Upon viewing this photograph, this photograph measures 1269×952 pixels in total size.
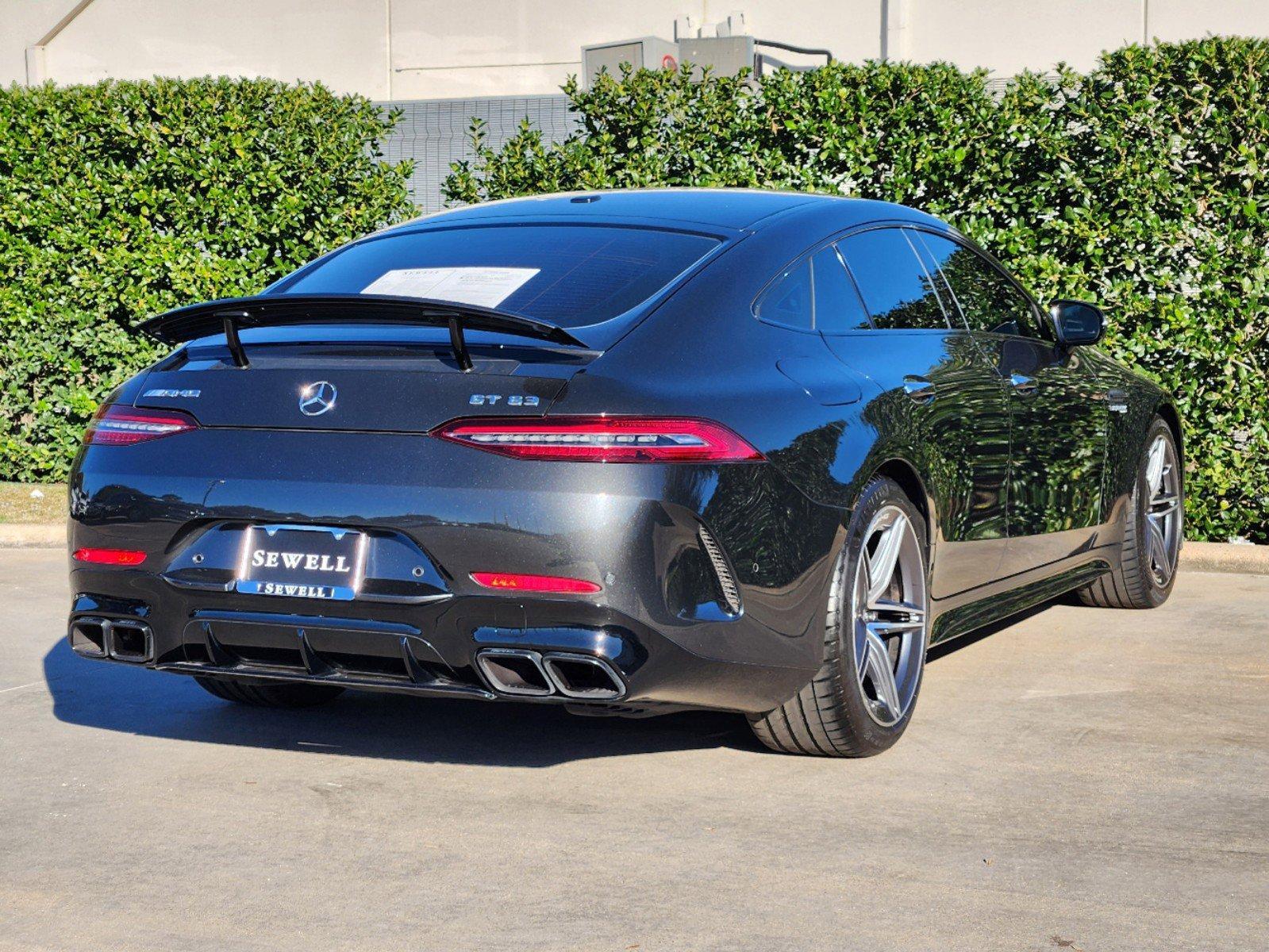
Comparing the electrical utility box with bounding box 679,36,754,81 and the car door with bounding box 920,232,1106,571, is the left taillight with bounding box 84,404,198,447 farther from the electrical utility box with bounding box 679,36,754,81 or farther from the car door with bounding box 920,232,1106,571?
the electrical utility box with bounding box 679,36,754,81

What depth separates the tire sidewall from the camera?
459 cm

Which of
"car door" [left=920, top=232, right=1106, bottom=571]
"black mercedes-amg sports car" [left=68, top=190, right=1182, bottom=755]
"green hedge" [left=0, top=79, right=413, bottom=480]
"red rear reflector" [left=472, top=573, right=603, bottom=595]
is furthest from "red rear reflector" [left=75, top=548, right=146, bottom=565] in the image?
"green hedge" [left=0, top=79, right=413, bottom=480]

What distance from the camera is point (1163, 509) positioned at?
25.2 ft

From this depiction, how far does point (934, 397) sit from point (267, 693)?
2245mm

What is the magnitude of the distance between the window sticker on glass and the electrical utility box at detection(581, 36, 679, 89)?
26.3ft

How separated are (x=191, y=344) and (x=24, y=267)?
21.1 ft

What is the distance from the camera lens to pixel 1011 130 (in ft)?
29.1

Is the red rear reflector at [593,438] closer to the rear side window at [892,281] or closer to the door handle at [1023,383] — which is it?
the rear side window at [892,281]

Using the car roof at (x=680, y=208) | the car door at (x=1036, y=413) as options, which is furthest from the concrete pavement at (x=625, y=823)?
the car roof at (x=680, y=208)

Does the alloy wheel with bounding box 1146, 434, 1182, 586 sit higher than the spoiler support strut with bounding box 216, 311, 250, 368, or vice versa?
the spoiler support strut with bounding box 216, 311, 250, 368

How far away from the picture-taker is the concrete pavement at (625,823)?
3590 millimetres

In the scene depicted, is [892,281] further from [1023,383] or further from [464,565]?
[464,565]

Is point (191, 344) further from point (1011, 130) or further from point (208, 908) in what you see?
point (1011, 130)

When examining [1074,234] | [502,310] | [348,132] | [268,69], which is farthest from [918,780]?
[268,69]
